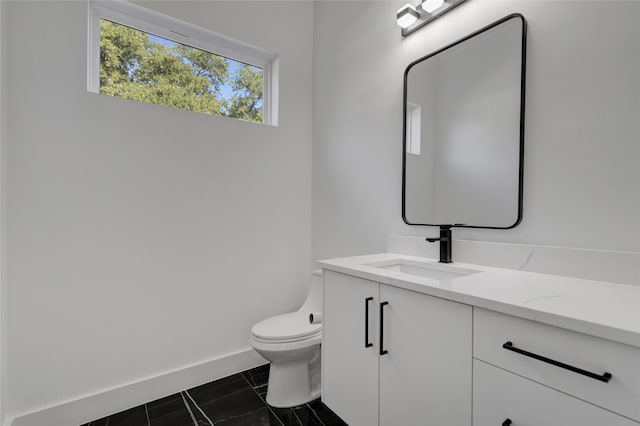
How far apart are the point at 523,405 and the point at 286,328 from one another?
1.20 metres

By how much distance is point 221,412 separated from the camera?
1.66 metres

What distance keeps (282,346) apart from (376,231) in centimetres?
84

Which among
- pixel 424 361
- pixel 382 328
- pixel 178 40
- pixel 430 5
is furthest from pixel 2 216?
pixel 430 5

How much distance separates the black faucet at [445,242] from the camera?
1.40m

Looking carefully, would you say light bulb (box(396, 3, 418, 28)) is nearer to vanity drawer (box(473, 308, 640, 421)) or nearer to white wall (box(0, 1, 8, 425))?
vanity drawer (box(473, 308, 640, 421))

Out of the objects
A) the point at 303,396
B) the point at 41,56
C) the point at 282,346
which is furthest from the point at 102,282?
the point at 303,396

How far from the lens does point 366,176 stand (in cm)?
193

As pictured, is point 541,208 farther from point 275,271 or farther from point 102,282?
point 102,282

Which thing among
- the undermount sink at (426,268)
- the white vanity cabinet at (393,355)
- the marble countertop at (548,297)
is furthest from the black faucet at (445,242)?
the white vanity cabinet at (393,355)

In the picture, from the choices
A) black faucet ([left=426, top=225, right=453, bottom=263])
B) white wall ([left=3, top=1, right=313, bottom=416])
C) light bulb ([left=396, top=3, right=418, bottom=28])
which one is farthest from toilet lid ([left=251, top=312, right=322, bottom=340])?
light bulb ([left=396, top=3, right=418, bottom=28])

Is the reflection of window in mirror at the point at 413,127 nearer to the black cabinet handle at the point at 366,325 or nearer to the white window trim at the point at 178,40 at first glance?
the black cabinet handle at the point at 366,325

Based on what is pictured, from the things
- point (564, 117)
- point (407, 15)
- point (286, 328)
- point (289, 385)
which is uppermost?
point (407, 15)

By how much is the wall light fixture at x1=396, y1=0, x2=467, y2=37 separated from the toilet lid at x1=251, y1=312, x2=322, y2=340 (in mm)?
1712

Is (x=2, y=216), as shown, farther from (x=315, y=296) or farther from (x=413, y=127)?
(x=413, y=127)
